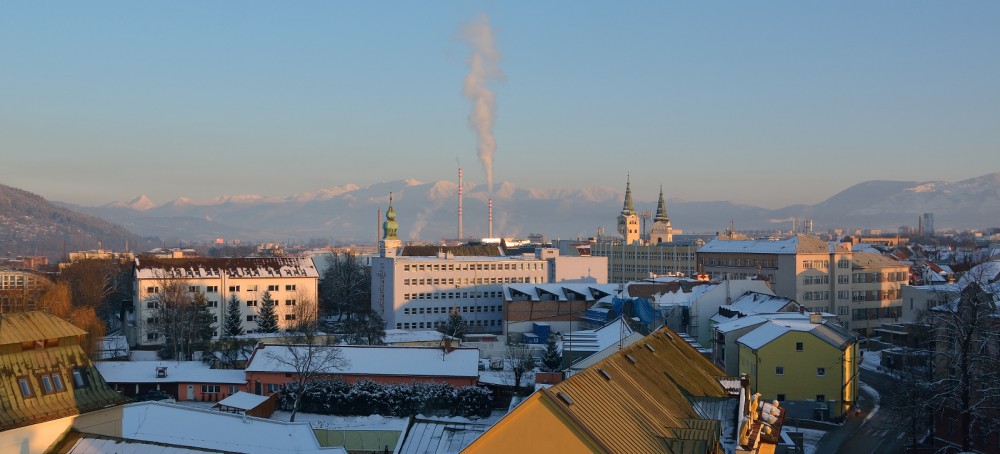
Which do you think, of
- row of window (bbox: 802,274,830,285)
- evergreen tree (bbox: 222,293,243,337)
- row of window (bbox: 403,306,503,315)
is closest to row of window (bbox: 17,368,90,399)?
evergreen tree (bbox: 222,293,243,337)

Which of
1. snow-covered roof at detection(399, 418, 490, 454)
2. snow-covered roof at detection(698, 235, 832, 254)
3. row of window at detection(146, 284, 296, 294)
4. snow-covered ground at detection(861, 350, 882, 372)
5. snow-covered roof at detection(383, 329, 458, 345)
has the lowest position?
snow-covered ground at detection(861, 350, 882, 372)

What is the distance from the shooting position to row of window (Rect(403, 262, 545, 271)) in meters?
81.7

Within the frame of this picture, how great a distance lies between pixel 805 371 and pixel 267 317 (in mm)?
40974

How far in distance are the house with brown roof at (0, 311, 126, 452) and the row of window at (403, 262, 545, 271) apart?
6014cm

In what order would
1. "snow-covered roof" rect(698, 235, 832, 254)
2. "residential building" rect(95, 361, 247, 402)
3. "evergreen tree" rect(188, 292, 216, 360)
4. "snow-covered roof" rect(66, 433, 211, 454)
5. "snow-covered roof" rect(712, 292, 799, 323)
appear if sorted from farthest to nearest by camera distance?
"snow-covered roof" rect(698, 235, 832, 254)
"evergreen tree" rect(188, 292, 216, 360)
"snow-covered roof" rect(712, 292, 799, 323)
"residential building" rect(95, 361, 247, 402)
"snow-covered roof" rect(66, 433, 211, 454)

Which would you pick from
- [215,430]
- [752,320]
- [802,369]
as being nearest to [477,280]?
[752,320]

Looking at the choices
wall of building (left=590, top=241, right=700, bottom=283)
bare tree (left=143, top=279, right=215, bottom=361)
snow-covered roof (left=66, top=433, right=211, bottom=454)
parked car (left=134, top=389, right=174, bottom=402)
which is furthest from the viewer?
wall of building (left=590, top=241, right=700, bottom=283)

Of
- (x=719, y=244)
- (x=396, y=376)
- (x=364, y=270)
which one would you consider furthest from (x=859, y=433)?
(x=364, y=270)

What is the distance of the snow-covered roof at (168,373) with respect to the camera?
46.7m

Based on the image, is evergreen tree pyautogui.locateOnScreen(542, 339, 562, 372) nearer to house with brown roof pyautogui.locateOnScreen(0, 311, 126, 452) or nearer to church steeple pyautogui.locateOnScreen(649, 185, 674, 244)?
house with brown roof pyautogui.locateOnScreen(0, 311, 126, 452)

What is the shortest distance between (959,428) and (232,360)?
119 ft

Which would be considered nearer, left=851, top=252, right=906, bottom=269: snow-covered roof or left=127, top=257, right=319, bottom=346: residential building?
left=127, top=257, right=319, bottom=346: residential building

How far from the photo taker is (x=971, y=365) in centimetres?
3084

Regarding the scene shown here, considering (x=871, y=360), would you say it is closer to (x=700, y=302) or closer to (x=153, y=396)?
(x=700, y=302)
